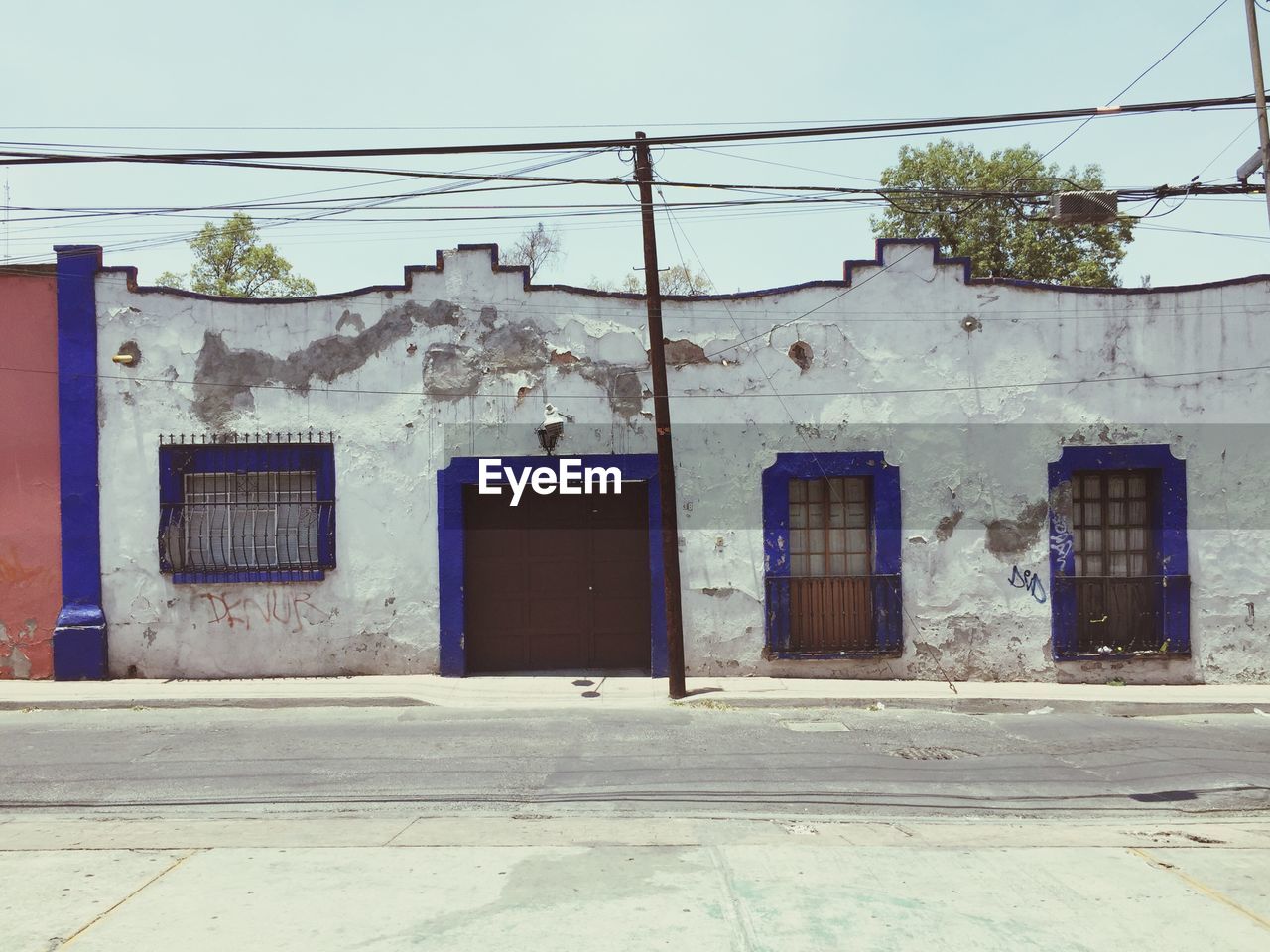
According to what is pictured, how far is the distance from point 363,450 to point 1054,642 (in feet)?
27.7

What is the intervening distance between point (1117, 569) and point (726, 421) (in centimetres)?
505

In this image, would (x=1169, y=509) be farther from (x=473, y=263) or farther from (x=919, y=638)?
(x=473, y=263)

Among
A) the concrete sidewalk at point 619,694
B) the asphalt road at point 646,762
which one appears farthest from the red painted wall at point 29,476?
the asphalt road at point 646,762

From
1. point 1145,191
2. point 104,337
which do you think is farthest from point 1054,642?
point 104,337

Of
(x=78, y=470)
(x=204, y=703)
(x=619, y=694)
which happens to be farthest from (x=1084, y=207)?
(x=78, y=470)

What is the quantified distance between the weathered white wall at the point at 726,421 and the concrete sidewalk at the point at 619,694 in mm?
313

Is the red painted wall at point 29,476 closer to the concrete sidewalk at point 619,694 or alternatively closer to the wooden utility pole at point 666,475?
the concrete sidewalk at point 619,694

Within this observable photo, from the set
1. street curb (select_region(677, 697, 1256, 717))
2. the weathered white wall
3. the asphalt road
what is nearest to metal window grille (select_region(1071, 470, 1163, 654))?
the weathered white wall

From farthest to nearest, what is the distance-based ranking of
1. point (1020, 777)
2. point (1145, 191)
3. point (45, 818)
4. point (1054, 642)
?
point (1054, 642) < point (1145, 191) < point (1020, 777) < point (45, 818)

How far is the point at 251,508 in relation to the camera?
12375 mm

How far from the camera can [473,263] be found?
40.8ft

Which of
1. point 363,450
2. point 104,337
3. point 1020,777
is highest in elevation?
point 104,337

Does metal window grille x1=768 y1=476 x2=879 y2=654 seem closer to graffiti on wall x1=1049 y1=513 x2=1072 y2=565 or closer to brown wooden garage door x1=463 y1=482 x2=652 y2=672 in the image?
brown wooden garage door x1=463 y1=482 x2=652 y2=672

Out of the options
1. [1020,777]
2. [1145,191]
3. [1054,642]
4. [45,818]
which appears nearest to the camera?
[45,818]
